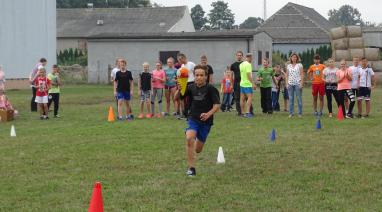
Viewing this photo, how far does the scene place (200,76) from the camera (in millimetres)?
10391

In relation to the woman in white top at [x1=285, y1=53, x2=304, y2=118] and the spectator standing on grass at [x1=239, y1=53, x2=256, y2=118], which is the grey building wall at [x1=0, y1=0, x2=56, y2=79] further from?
the woman in white top at [x1=285, y1=53, x2=304, y2=118]

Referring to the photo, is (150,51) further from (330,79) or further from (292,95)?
(330,79)

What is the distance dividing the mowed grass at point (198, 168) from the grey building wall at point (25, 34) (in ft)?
88.5

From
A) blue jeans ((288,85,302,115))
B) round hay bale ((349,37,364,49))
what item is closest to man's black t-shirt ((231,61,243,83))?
blue jeans ((288,85,302,115))

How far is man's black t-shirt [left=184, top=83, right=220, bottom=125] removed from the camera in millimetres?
10484

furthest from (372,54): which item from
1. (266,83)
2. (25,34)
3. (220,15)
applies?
(220,15)

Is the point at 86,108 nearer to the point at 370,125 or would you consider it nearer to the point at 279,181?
the point at 370,125

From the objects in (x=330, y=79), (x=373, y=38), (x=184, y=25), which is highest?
(x=184, y=25)

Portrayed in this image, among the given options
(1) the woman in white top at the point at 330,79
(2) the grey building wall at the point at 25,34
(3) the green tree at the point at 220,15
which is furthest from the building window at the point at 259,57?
(3) the green tree at the point at 220,15

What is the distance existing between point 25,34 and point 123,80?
88.8 feet

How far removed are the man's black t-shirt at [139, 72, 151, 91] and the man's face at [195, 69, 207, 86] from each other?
34.0 feet

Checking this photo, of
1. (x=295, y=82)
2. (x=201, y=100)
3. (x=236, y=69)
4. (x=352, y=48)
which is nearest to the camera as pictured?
(x=201, y=100)

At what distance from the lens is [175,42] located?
49.9m

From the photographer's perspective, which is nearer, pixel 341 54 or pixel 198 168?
Answer: pixel 198 168
